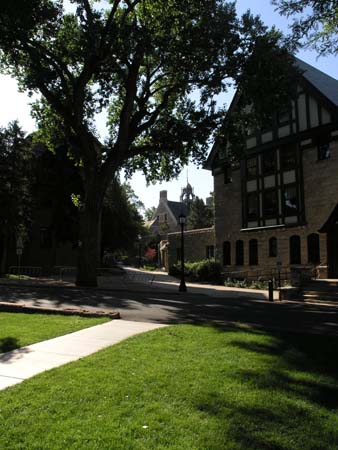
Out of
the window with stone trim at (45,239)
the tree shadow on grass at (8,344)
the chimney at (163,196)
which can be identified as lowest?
the tree shadow on grass at (8,344)

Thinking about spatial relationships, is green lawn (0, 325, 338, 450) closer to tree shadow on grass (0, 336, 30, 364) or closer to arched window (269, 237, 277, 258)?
tree shadow on grass (0, 336, 30, 364)

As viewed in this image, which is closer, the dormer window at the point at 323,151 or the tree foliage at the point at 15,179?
the dormer window at the point at 323,151

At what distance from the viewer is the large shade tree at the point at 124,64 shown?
21.1 meters

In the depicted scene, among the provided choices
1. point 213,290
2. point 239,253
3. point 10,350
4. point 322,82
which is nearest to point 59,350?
point 10,350

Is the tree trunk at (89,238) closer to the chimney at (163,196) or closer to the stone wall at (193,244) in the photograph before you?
the stone wall at (193,244)

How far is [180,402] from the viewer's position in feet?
16.2

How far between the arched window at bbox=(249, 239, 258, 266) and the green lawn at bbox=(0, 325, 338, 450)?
2366 centimetres

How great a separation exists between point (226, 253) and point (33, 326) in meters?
24.8

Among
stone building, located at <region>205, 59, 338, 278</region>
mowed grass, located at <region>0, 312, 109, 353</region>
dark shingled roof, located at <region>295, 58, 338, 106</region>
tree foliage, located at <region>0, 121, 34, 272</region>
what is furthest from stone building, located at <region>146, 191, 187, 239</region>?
mowed grass, located at <region>0, 312, 109, 353</region>

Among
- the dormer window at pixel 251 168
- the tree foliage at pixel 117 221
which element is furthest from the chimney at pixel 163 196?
the dormer window at pixel 251 168

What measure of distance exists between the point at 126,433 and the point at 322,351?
14.7 ft

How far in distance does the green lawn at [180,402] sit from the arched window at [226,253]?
84.8ft

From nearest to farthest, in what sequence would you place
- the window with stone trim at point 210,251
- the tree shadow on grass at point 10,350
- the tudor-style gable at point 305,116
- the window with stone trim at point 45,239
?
the tree shadow on grass at point 10,350 → the tudor-style gable at point 305,116 → the window with stone trim at point 210,251 → the window with stone trim at point 45,239

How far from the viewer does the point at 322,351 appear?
7480 millimetres
